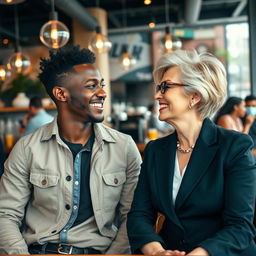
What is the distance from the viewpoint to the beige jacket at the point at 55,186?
1.83 meters

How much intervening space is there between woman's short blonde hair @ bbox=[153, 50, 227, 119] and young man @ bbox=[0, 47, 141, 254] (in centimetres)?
41

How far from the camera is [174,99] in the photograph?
68.7 inches

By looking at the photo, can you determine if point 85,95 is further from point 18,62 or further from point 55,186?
point 18,62

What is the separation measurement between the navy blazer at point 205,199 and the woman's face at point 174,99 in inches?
5.5

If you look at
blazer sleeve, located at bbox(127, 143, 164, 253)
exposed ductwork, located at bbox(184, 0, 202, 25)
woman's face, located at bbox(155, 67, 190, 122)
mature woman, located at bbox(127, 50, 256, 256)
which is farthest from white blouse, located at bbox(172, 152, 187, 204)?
exposed ductwork, located at bbox(184, 0, 202, 25)

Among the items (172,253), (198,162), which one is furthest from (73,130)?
(172,253)

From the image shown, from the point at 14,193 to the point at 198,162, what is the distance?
0.90 metres

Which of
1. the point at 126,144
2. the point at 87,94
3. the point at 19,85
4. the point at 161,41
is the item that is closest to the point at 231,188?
the point at 126,144

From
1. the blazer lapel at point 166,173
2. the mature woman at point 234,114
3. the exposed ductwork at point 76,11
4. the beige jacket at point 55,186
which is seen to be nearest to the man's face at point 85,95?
the beige jacket at point 55,186

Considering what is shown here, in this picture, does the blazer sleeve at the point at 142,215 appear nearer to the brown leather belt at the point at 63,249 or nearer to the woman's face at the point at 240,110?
the brown leather belt at the point at 63,249

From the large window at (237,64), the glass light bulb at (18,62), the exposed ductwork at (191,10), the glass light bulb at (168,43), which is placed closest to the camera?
the glass light bulb at (18,62)

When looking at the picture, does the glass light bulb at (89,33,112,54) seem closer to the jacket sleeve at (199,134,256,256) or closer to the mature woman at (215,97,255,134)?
the mature woman at (215,97,255,134)

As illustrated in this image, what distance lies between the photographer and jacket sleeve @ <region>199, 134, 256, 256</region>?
151cm

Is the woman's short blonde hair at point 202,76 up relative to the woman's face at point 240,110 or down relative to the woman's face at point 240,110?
up
